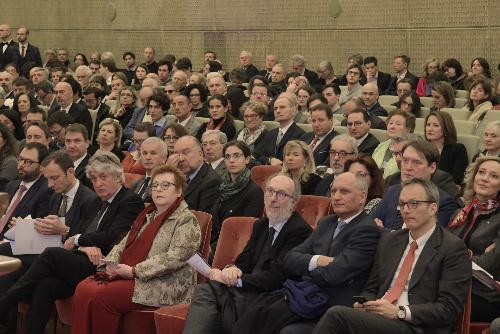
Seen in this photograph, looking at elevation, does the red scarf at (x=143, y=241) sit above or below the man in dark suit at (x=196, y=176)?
below

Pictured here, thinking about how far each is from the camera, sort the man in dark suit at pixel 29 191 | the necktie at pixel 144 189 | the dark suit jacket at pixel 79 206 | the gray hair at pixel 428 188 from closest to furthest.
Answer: the gray hair at pixel 428 188, the dark suit jacket at pixel 79 206, the man in dark suit at pixel 29 191, the necktie at pixel 144 189

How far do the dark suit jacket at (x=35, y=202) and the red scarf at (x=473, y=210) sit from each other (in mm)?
2965

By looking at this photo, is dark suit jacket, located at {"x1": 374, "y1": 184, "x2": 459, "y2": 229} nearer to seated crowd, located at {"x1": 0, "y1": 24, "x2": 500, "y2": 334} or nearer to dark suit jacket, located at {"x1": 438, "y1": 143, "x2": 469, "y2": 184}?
seated crowd, located at {"x1": 0, "y1": 24, "x2": 500, "y2": 334}

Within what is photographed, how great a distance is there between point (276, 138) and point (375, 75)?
12.2ft

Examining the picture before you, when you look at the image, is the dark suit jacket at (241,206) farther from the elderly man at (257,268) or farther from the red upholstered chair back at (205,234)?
the elderly man at (257,268)

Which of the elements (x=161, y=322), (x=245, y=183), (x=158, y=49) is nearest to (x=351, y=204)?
(x=161, y=322)

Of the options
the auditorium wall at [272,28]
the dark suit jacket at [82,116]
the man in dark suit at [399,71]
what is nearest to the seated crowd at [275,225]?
the dark suit jacket at [82,116]

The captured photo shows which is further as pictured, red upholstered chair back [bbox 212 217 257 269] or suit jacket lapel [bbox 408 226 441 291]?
red upholstered chair back [bbox 212 217 257 269]

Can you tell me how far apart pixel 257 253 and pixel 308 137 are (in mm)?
2869

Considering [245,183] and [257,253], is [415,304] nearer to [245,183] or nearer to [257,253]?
[257,253]

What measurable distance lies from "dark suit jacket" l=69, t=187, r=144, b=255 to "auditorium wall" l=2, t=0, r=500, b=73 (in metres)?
6.48

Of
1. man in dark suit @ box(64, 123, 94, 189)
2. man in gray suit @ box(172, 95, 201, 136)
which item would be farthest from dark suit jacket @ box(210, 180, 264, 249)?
man in gray suit @ box(172, 95, 201, 136)

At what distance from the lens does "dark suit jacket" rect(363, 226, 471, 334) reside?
447cm

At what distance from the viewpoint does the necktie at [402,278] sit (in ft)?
15.3
